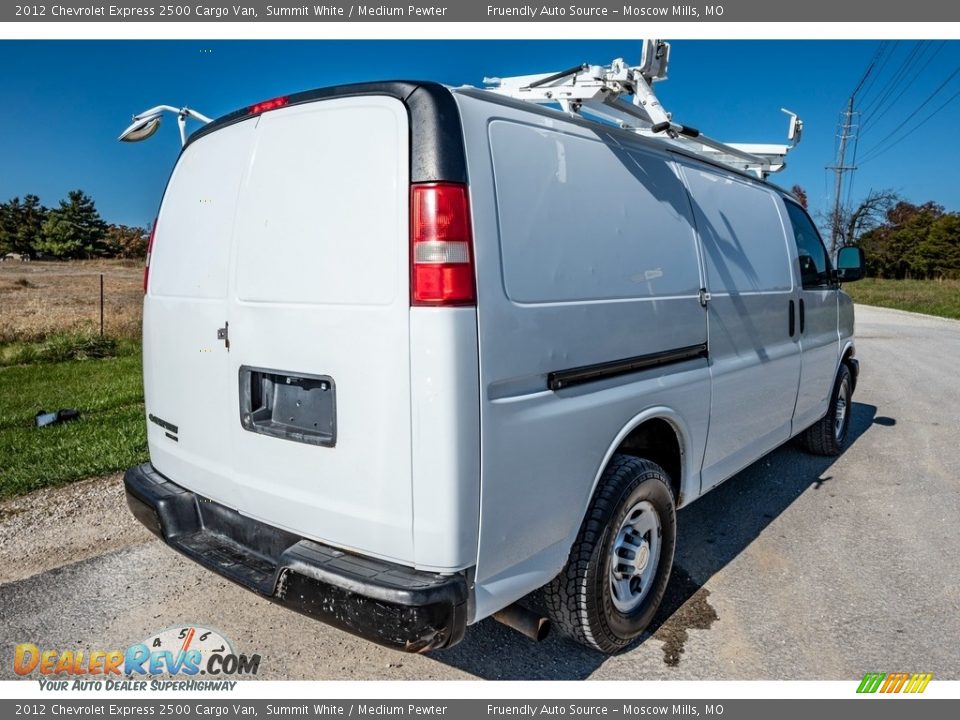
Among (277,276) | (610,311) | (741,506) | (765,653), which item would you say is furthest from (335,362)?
(741,506)

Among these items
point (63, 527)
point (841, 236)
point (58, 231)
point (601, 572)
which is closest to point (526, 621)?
point (601, 572)

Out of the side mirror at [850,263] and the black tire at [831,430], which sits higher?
the side mirror at [850,263]

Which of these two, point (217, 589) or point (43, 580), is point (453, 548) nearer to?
point (217, 589)

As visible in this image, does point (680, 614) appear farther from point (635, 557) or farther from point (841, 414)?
point (841, 414)

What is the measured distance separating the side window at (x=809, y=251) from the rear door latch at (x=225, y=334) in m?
3.90

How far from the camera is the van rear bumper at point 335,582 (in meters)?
2.08

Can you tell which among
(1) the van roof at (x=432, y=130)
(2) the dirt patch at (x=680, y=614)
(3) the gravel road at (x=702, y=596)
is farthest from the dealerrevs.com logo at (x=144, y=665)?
(1) the van roof at (x=432, y=130)

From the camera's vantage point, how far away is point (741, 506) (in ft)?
15.4

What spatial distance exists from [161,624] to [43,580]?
85 centimetres

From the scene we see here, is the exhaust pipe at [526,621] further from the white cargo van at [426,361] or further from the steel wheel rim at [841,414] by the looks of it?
the steel wheel rim at [841,414]

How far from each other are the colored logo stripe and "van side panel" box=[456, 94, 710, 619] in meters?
1.36

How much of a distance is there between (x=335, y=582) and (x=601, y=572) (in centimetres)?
109

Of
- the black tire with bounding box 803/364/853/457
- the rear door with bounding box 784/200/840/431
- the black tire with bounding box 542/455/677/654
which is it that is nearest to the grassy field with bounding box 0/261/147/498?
the black tire with bounding box 542/455/677/654

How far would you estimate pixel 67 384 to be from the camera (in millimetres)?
8312
